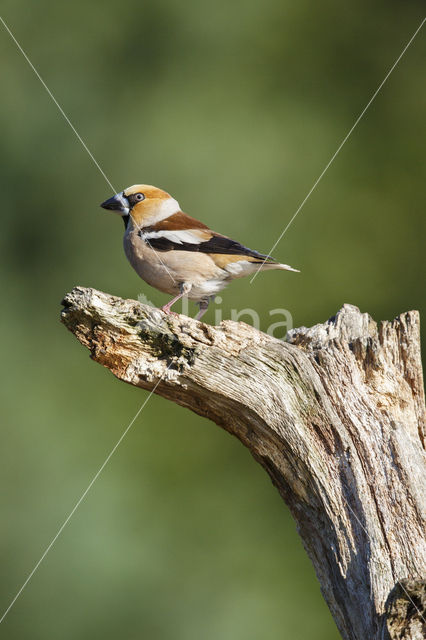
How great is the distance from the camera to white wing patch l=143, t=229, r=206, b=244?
18.4ft

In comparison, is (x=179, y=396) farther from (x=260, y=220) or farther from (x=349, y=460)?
(x=260, y=220)

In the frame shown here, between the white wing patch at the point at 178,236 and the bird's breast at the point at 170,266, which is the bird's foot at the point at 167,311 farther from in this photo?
the white wing patch at the point at 178,236

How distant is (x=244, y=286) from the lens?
1068 cm

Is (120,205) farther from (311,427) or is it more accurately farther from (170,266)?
(311,427)

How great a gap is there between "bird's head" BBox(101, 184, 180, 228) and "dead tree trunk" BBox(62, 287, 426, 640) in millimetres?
1878

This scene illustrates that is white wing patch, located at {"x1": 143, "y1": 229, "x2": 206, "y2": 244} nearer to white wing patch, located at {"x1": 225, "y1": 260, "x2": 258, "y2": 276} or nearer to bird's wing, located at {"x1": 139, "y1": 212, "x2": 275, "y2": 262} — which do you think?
bird's wing, located at {"x1": 139, "y1": 212, "x2": 275, "y2": 262}

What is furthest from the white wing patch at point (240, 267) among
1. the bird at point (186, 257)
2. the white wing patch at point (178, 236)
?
the white wing patch at point (178, 236)

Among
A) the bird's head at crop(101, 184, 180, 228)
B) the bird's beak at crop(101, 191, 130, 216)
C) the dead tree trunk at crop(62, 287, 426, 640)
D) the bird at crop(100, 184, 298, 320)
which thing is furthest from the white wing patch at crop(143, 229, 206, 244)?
the dead tree trunk at crop(62, 287, 426, 640)

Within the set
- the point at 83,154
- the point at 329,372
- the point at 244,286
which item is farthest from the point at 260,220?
the point at 329,372

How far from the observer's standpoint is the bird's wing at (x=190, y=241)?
552 cm

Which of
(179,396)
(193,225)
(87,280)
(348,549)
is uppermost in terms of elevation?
(87,280)

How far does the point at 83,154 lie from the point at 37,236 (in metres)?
1.58

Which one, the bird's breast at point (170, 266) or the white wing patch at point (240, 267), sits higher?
the white wing patch at point (240, 267)

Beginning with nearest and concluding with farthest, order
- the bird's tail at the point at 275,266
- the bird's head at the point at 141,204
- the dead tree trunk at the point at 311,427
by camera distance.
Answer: the dead tree trunk at the point at 311,427
the bird's tail at the point at 275,266
the bird's head at the point at 141,204
